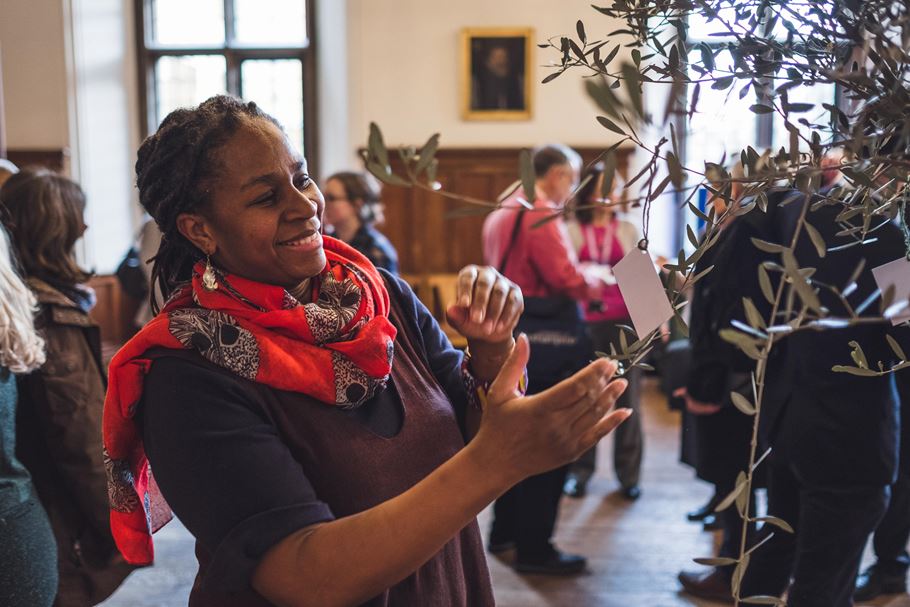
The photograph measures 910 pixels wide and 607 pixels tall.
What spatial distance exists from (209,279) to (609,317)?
10.4 ft

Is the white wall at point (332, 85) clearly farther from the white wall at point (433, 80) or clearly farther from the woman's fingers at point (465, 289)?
the woman's fingers at point (465, 289)

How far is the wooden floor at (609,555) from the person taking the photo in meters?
3.23

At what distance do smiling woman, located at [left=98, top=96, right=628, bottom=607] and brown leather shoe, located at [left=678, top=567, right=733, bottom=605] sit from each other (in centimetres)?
214

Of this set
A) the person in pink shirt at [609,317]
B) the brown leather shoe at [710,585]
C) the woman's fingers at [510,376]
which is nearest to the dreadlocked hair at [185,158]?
the woman's fingers at [510,376]

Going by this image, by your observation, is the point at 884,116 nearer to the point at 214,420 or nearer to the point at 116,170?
the point at 214,420

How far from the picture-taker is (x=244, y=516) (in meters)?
0.98

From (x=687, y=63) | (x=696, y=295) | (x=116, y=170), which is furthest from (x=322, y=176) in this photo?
(x=687, y=63)

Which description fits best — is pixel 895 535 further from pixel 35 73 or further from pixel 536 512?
pixel 35 73

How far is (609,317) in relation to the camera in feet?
13.8

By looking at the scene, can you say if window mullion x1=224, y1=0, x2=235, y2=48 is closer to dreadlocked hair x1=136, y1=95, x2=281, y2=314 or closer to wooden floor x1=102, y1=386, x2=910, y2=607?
wooden floor x1=102, y1=386, x2=910, y2=607

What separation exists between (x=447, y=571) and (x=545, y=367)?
2.06m

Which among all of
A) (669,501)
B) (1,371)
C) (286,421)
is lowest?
(669,501)

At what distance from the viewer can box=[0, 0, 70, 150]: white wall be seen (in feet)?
22.0

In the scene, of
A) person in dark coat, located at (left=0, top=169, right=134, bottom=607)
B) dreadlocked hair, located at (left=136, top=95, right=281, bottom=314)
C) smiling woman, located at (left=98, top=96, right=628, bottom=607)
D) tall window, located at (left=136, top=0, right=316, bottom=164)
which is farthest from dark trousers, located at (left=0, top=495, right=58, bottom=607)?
tall window, located at (left=136, top=0, right=316, bottom=164)
